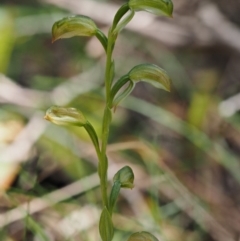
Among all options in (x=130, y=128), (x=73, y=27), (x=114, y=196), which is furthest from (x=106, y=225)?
(x=130, y=128)

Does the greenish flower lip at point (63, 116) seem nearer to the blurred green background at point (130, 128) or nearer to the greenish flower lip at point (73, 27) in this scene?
the greenish flower lip at point (73, 27)

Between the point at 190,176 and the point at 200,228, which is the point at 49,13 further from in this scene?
the point at 200,228

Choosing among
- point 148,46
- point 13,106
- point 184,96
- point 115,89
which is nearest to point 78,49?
point 148,46

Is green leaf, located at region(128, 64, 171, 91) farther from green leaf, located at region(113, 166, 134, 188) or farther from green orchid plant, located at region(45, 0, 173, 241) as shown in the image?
green leaf, located at region(113, 166, 134, 188)

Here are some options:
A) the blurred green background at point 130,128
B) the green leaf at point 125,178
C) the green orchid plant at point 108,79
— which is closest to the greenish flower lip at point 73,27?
the green orchid plant at point 108,79

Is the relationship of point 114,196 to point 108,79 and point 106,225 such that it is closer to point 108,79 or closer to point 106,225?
point 106,225

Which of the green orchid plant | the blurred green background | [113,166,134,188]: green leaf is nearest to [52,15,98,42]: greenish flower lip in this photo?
the green orchid plant
